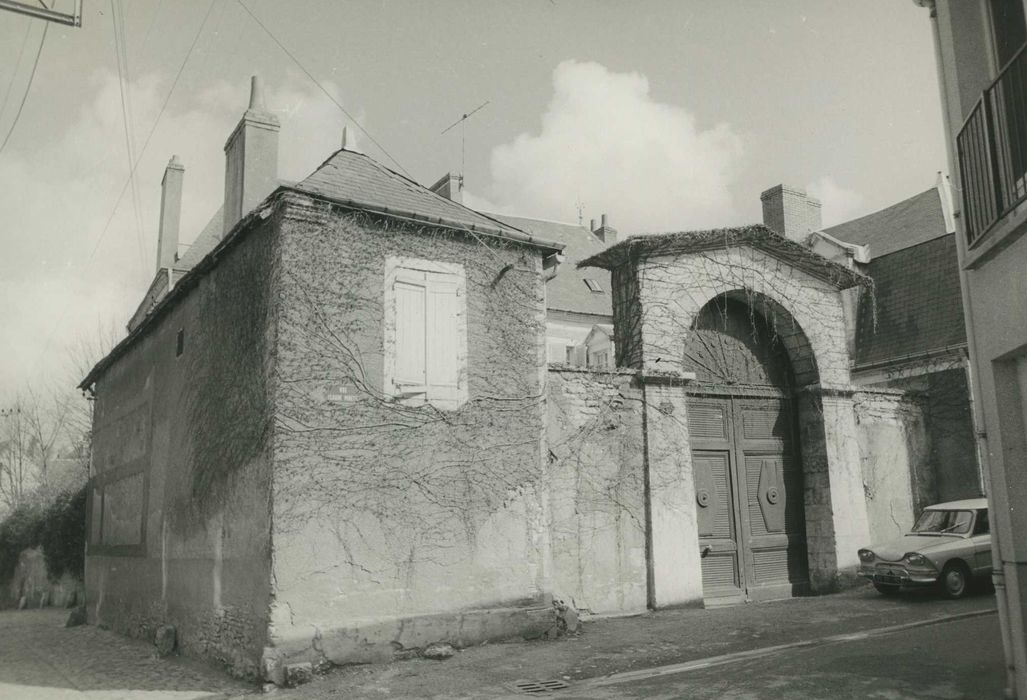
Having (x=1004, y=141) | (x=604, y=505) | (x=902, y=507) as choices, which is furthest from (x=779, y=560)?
(x=1004, y=141)

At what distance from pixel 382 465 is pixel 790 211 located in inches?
592

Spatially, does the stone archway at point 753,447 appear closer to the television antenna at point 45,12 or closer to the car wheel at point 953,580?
the car wheel at point 953,580

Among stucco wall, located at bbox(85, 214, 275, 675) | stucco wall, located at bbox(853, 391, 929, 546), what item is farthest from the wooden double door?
stucco wall, located at bbox(85, 214, 275, 675)

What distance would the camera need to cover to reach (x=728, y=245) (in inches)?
502

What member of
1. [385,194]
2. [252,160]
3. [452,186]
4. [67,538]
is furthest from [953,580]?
[67,538]

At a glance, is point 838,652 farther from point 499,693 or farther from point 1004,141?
point 1004,141

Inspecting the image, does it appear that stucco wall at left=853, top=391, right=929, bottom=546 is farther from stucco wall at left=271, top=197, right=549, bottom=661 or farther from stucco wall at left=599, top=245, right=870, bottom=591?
stucco wall at left=271, top=197, right=549, bottom=661

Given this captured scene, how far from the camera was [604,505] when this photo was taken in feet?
35.9

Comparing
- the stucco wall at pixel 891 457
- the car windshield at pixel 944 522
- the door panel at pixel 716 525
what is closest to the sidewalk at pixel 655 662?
the door panel at pixel 716 525

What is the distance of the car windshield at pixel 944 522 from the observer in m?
11.8

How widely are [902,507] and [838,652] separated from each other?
6.77 m

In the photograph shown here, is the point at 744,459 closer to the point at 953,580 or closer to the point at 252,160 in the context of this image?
the point at 953,580

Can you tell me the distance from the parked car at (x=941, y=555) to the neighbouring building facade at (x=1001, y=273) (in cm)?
522

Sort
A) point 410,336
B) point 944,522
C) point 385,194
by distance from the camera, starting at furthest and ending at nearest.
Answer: point 944,522
point 385,194
point 410,336
